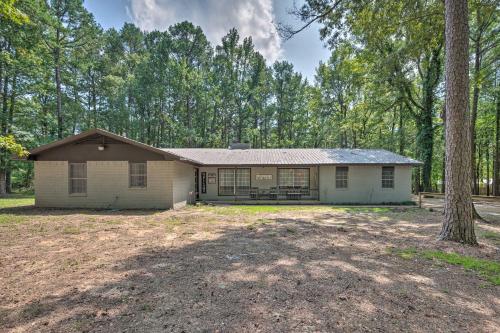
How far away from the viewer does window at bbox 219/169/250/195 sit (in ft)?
54.6

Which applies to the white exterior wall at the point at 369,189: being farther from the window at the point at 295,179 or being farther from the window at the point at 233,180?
the window at the point at 233,180

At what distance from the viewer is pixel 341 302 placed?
10.6 feet

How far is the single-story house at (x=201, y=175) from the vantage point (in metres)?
12.0

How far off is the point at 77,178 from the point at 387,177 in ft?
54.7

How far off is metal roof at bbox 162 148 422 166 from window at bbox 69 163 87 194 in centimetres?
413

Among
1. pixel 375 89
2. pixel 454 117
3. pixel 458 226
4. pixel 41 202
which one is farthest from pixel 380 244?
pixel 375 89

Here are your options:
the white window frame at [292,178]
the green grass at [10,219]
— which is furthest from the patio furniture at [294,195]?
the green grass at [10,219]

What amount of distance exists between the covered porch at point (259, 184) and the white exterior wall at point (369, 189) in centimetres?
120

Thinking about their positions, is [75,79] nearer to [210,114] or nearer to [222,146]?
[210,114]

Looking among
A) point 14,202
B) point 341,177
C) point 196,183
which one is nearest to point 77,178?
point 14,202

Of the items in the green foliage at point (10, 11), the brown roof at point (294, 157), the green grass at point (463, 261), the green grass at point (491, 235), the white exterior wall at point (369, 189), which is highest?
the green foliage at point (10, 11)

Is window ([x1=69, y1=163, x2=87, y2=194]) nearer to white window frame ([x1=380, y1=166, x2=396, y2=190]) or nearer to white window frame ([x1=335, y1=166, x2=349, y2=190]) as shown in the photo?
white window frame ([x1=335, y1=166, x2=349, y2=190])

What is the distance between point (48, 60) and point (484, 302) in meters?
27.4

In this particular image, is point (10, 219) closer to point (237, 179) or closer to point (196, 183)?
point (196, 183)
